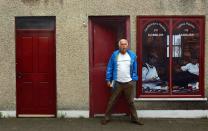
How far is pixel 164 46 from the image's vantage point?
10969 millimetres

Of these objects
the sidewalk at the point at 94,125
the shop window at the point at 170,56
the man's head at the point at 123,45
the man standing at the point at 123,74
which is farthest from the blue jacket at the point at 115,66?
the sidewalk at the point at 94,125

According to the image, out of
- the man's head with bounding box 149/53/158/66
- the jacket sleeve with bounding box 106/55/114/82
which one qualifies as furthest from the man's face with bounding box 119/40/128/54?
the man's head with bounding box 149/53/158/66

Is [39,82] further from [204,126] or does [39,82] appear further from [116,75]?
[204,126]

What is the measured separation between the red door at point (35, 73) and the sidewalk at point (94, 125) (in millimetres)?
309

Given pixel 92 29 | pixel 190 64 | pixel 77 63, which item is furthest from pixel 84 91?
pixel 190 64

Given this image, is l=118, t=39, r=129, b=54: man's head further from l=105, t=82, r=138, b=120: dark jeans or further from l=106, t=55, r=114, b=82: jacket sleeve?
l=105, t=82, r=138, b=120: dark jeans

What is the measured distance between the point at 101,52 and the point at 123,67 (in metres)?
0.90

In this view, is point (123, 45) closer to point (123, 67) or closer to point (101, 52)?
point (123, 67)

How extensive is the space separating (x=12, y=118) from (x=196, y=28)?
4.49m

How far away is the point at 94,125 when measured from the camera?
10.4 m

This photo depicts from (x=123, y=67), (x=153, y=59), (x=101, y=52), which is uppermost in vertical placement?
(x=101, y=52)

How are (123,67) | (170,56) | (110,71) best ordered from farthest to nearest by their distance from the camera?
1. (170,56)
2. (110,71)
3. (123,67)

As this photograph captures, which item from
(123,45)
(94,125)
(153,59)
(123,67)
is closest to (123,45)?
(123,45)

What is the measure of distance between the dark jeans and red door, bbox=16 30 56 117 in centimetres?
134
